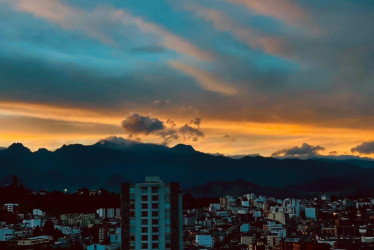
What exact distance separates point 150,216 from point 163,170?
570 ft

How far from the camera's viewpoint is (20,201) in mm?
61031

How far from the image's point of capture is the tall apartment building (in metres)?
20.4

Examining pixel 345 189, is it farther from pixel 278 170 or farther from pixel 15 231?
pixel 15 231

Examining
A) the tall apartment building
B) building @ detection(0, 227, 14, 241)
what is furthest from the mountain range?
the tall apartment building

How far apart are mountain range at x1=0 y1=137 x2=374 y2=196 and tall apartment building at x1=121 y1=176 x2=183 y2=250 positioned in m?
132

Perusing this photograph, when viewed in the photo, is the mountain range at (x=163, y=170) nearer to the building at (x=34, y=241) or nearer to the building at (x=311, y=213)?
the building at (x=311, y=213)

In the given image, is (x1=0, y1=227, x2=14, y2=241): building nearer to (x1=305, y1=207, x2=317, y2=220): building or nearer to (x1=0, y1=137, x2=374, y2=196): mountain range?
(x1=305, y1=207, x2=317, y2=220): building

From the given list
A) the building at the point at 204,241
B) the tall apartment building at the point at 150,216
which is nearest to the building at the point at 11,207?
the building at the point at 204,241

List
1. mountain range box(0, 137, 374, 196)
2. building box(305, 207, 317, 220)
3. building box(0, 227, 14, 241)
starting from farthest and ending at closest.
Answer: mountain range box(0, 137, 374, 196), building box(305, 207, 317, 220), building box(0, 227, 14, 241)

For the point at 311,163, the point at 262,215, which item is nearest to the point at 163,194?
the point at 262,215

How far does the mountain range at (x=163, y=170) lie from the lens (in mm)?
160062

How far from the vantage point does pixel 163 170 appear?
194 meters

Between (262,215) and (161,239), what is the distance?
51402mm

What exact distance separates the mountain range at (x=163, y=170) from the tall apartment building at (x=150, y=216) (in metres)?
132
